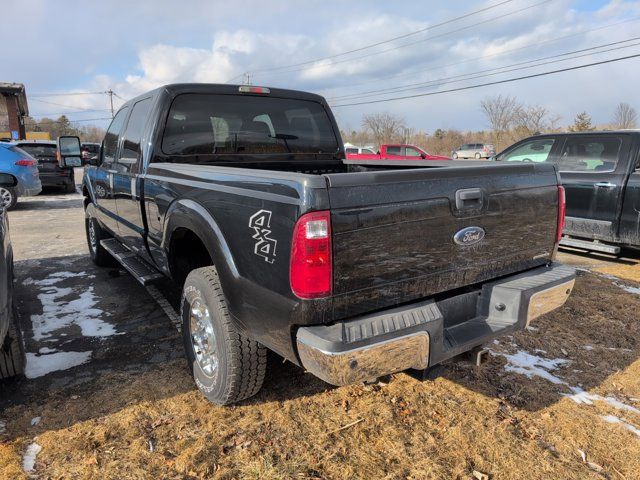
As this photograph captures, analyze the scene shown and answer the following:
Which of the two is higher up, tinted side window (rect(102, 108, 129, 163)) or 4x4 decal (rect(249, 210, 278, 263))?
tinted side window (rect(102, 108, 129, 163))

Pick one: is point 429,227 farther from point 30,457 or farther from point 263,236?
point 30,457

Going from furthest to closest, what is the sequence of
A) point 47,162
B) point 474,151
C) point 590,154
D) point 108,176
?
point 474,151 → point 47,162 → point 590,154 → point 108,176

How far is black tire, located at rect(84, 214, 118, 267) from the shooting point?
19.8ft

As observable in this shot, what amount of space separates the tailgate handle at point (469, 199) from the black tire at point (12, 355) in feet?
9.58

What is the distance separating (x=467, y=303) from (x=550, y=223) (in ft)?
2.78

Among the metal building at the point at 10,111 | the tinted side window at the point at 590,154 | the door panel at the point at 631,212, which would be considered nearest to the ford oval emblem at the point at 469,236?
the door panel at the point at 631,212

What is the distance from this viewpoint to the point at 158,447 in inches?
101

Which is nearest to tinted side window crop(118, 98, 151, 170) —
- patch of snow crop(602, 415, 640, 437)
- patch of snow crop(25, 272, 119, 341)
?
patch of snow crop(25, 272, 119, 341)

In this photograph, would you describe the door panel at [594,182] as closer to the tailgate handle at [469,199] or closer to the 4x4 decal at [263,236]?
the tailgate handle at [469,199]

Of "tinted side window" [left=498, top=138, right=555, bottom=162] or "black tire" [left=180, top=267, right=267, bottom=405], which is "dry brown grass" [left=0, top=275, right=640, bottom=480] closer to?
"black tire" [left=180, top=267, right=267, bottom=405]

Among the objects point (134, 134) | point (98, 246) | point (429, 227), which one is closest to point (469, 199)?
point (429, 227)

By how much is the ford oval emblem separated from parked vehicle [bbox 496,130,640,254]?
4.61 meters

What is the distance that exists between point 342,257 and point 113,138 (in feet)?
12.9

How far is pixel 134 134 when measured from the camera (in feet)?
13.7
